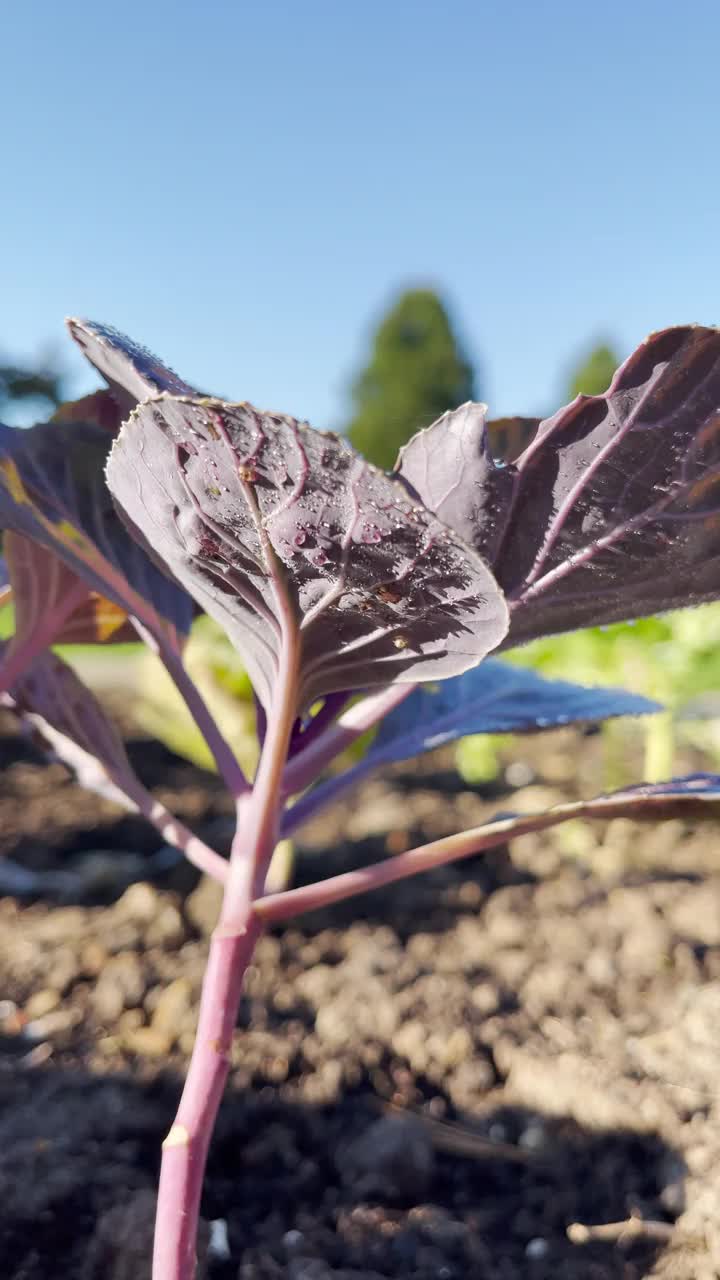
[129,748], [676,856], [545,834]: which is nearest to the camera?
[676,856]

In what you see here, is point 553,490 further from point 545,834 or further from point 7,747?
point 7,747

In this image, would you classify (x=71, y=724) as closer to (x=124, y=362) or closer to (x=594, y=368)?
(x=124, y=362)

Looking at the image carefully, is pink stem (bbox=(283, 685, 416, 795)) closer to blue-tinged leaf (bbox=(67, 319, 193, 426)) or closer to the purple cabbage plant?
the purple cabbage plant

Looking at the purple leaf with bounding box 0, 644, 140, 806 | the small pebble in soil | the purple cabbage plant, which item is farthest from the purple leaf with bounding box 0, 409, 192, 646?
the small pebble in soil

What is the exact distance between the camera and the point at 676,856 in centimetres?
235

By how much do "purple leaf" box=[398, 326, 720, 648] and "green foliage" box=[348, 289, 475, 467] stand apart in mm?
21353

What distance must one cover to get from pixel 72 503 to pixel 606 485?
1.60ft

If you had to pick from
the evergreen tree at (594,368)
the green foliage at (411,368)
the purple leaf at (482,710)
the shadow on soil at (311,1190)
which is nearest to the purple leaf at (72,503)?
the purple leaf at (482,710)

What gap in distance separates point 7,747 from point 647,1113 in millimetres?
3189

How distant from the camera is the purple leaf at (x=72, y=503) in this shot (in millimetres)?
809

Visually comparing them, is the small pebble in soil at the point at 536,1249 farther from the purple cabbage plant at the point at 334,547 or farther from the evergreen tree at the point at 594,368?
the evergreen tree at the point at 594,368

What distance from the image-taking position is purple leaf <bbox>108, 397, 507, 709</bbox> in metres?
0.53

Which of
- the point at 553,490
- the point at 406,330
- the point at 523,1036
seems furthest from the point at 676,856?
the point at 406,330

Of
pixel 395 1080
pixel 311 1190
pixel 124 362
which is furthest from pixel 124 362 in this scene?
pixel 395 1080
